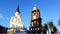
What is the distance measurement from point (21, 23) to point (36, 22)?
20.9ft

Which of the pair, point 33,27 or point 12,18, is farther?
point 12,18

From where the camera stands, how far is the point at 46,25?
Result: 24.2 m

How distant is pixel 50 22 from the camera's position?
23.9 m

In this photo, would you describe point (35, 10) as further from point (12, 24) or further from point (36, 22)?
point (12, 24)

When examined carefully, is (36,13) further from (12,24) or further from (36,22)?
(12,24)

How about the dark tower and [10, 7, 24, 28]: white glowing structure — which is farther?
[10, 7, 24, 28]: white glowing structure

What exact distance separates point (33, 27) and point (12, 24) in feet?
24.1

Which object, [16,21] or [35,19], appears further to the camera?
[16,21]

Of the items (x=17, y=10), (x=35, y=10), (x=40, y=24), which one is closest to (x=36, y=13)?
(x=35, y=10)

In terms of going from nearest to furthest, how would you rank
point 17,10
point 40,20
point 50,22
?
point 50,22 < point 40,20 < point 17,10

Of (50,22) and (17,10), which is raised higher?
(17,10)

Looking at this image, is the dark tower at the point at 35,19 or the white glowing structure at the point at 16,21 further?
the white glowing structure at the point at 16,21

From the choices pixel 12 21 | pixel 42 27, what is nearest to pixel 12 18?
pixel 12 21

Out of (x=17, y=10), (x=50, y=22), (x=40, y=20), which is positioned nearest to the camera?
(x=50, y=22)
